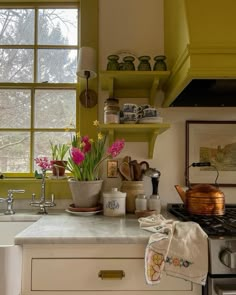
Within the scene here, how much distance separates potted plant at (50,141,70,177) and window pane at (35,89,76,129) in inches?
5.6

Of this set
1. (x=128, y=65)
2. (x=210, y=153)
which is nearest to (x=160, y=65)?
(x=128, y=65)

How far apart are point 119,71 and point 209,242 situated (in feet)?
3.09

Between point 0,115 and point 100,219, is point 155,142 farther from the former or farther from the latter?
point 0,115

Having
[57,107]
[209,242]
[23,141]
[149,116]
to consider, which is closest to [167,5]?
[149,116]

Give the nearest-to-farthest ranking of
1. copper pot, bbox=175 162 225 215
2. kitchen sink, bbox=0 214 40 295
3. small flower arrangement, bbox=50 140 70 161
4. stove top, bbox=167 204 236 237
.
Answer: kitchen sink, bbox=0 214 40 295 < stove top, bbox=167 204 236 237 < copper pot, bbox=175 162 225 215 < small flower arrangement, bbox=50 140 70 161

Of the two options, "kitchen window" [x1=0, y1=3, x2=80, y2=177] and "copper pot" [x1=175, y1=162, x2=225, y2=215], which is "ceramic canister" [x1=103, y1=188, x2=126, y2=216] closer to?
"copper pot" [x1=175, y1=162, x2=225, y2=215]

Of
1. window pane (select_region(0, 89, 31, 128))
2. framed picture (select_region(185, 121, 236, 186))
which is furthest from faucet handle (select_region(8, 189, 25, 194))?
framed picture (select_region(185, 121, 236, 186))

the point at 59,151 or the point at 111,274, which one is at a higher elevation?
the point at 59,151

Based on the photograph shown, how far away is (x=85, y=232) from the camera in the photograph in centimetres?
108

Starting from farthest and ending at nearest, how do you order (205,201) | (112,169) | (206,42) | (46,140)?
(46,140), (112,169), (205,201), (206,42)

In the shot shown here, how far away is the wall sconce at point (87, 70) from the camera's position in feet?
5.21

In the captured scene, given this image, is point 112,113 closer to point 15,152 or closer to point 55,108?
point 55,108

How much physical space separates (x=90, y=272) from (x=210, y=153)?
1.03 meters

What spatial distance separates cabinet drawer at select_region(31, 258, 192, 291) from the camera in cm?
101
